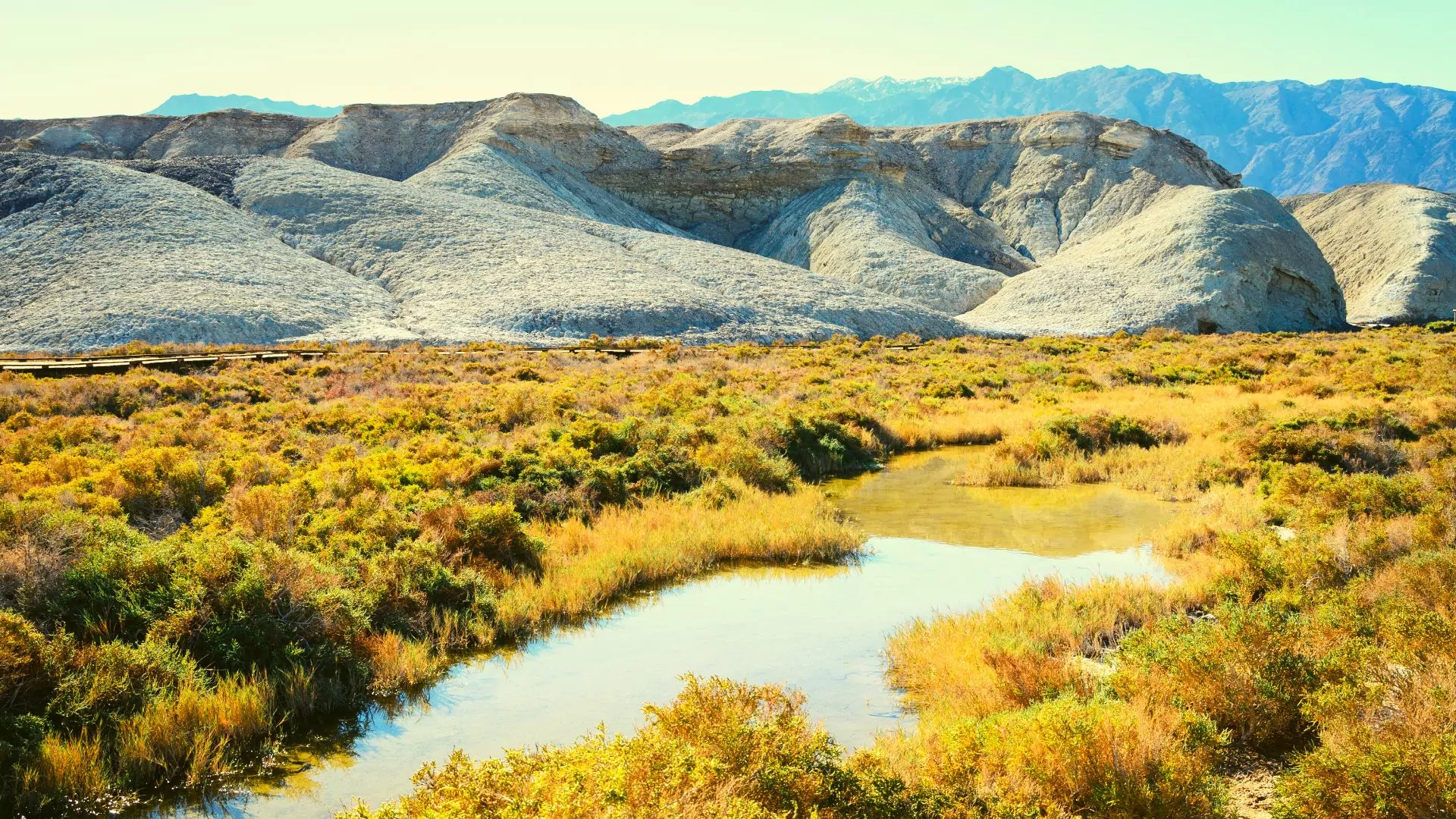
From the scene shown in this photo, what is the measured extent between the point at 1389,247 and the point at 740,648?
307 feet

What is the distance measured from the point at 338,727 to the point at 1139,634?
6479 millimetres

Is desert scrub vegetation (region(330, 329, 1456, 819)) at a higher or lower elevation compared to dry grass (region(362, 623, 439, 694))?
higher

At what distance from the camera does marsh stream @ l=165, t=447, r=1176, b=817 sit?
681 centimetres

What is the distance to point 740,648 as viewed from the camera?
8.80m

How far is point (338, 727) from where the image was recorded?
728cm

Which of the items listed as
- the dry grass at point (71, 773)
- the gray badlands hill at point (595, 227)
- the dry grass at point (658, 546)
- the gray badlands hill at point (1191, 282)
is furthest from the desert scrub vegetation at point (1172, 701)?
the gray badlands hill at point (1191, 282)

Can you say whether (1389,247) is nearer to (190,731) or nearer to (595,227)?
(595,227)

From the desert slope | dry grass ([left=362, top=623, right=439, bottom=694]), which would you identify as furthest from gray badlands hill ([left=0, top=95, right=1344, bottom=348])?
dry grass ([left=362, top=623, right=439, bottom=694])

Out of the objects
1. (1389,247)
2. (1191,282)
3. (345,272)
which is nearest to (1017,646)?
(345,272)

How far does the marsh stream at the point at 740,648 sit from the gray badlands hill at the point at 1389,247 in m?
72.0

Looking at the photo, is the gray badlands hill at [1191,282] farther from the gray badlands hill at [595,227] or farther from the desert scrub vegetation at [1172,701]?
the desert scrub vegetation at [1172,701]

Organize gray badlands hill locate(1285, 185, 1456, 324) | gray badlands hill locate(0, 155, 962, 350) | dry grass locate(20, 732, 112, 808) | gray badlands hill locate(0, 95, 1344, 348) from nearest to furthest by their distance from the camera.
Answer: dry grass locate(20, 732, 112, 808), gray badlands hill locate(0, 155, 962, 350), gray badlands hill locate(0, 95, 1344, 348), gray badlands hill locate(1285, 185, 1456, 324)

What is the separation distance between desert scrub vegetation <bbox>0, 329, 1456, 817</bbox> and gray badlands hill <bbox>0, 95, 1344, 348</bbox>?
29.5 meters

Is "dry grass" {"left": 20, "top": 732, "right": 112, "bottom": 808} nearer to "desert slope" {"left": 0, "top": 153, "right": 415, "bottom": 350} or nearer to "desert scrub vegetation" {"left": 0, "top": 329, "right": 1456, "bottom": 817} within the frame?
"desert scrub vegetation" {"left": 0, "top": 329, "right": 1456, "bottom": 817}
